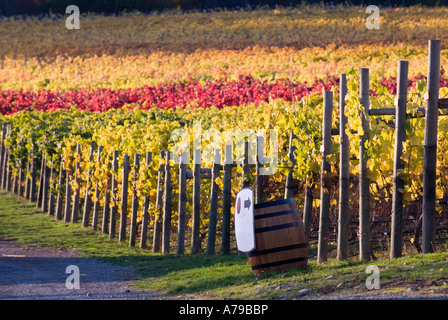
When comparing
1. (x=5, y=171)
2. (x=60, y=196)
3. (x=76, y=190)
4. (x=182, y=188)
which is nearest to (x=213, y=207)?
(x=182, y=188)

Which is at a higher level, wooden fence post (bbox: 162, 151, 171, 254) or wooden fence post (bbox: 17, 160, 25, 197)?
wooden fence post (bbox: 162, 151, 171, 254)

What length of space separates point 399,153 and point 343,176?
814 millimetres

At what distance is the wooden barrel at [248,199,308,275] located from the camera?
9820 mm

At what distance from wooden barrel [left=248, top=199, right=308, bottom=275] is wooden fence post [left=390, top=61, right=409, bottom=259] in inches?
41.6

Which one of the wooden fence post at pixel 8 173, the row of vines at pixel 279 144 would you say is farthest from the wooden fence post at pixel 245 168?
the wooden fence post at pixel 8 173

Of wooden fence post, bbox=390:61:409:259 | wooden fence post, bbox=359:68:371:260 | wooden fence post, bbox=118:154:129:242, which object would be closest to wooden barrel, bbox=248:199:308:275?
wooden fence post, bbox=359:68:371:260

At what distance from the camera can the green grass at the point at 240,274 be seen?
8500 millimetres

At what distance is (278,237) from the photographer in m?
9.86

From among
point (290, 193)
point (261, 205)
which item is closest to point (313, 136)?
point (290, 193)

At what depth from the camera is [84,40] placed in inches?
3223

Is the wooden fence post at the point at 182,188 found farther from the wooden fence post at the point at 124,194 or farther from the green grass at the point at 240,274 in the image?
the wooden fence post at the point at 124,194

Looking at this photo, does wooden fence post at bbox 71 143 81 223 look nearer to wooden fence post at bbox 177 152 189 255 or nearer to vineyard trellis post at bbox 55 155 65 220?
vineyard trellis post at bbox 55 155 65 220

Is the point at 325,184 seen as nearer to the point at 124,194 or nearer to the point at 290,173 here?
the point at 290,173

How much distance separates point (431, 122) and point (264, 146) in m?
3.15
